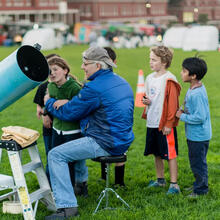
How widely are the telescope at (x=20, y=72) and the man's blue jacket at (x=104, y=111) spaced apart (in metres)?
0.63

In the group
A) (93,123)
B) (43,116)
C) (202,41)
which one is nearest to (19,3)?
(202,41)

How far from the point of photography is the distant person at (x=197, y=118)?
534 cm

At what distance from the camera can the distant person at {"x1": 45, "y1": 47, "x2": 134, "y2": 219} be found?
4758mm

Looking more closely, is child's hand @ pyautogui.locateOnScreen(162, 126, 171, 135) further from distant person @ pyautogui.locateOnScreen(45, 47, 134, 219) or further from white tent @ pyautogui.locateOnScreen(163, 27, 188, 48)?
white tent @ pyautogui.locateOnScreen(163, 27, 188, 48)

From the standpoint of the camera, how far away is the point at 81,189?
5715 mm

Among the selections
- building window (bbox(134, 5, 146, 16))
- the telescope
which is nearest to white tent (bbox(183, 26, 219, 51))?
the telescope

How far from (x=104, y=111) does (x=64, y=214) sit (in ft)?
3.51

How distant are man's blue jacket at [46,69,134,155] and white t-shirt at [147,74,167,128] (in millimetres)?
857

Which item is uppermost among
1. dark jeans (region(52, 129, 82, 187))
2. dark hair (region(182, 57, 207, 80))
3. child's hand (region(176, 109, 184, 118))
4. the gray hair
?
the gray hair

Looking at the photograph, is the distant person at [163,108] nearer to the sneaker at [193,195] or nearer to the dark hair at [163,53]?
the dark hair at [163,53]

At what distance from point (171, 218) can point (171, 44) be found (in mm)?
36198

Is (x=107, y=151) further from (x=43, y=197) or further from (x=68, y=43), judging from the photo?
(x=68, y=43)

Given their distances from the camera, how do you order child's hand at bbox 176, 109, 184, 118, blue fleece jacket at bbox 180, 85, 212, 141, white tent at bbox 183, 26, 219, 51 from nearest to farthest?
blue fleece jacket at bbox 180, 85, 212, 141 → child's hand at bbox 176, 109, 184, 118 → white tent at bbox 183, 26, 219, 51

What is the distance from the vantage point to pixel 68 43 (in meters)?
50.6
